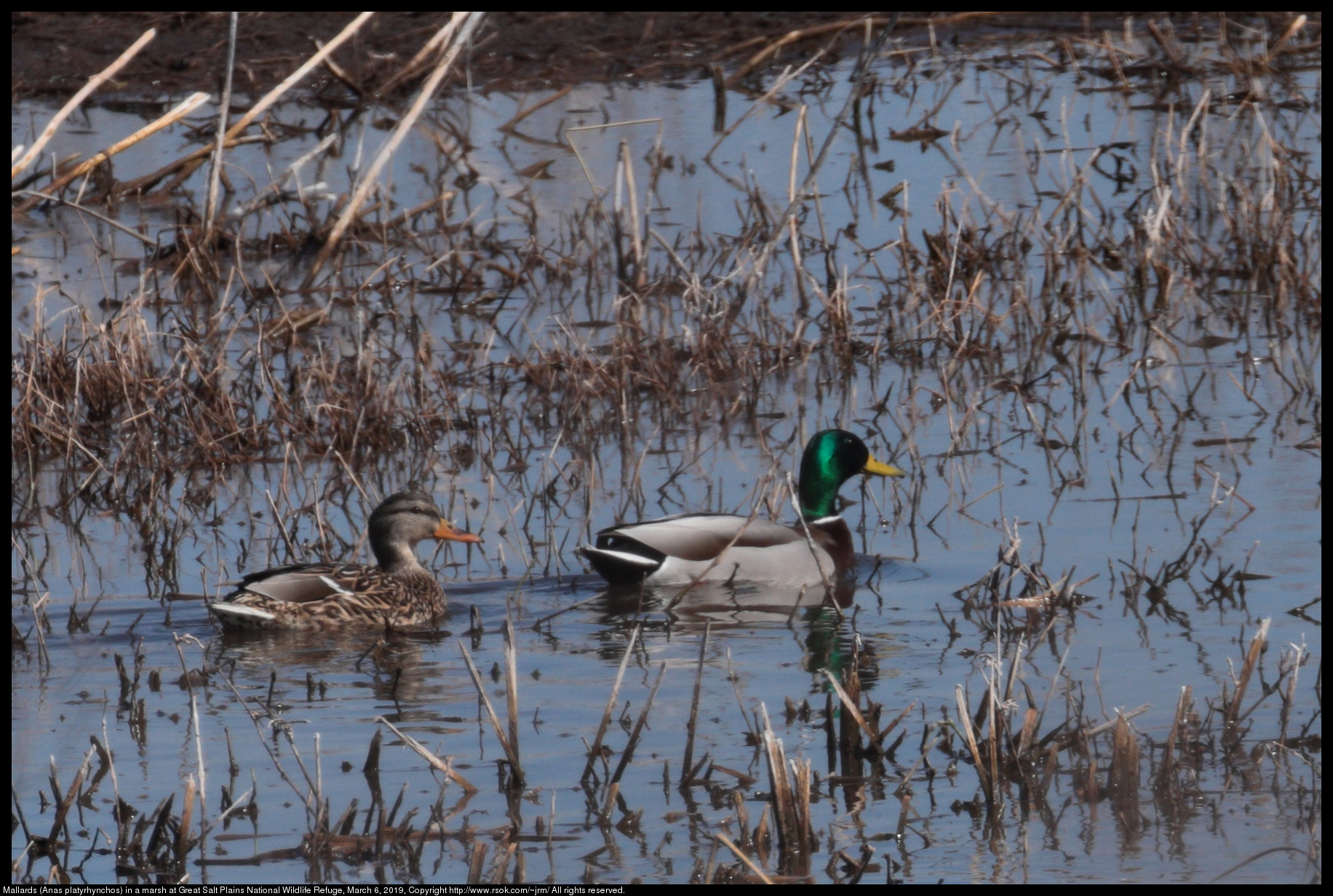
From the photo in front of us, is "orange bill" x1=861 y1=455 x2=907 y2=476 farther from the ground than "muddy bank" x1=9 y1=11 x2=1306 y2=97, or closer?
closer

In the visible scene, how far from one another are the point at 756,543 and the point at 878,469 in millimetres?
704

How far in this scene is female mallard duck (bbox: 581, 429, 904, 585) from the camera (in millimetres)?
6898

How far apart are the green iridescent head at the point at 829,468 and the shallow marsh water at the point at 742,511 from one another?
17 centimetres

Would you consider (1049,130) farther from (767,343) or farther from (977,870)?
(977,870)

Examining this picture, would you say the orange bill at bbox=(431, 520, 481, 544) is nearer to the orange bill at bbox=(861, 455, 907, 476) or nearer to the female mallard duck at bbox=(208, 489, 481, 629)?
the female mallard duck at bbox=(208, 489, 481, 629)

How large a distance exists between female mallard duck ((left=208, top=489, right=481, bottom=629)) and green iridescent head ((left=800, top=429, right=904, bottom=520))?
1447mm

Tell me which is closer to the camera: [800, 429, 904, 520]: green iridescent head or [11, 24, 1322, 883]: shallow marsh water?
[11, 24, 1322, 883]: shallow marsh water

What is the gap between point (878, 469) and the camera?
24.9ft

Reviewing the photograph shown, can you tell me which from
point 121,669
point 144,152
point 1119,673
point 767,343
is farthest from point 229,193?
point 1119,673

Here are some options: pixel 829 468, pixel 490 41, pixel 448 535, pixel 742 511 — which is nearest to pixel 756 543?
pixel 742 511

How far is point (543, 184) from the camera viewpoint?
13148 mm

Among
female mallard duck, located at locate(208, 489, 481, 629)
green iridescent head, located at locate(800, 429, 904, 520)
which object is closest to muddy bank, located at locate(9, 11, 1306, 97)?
green iridescent head, located at locate(800, 429, 904, 520)

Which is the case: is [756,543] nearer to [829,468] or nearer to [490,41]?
[829,468]

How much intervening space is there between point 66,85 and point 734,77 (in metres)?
5.34
